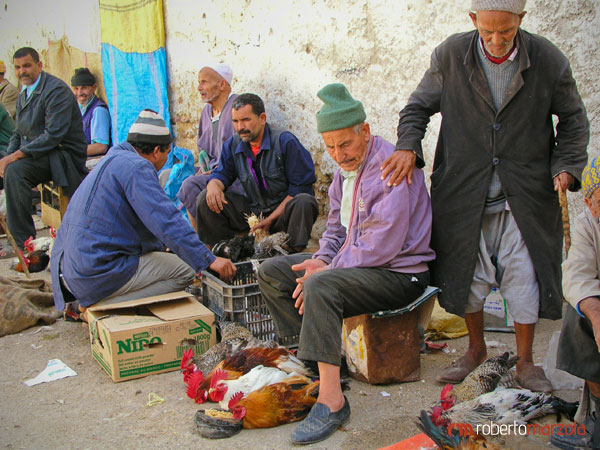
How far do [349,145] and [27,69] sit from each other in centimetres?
517

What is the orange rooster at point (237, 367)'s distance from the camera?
3.36m

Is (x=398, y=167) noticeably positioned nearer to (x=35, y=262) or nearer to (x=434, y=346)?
(x=434, y=346)

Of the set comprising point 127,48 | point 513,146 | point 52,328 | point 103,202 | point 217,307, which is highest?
point 127,48

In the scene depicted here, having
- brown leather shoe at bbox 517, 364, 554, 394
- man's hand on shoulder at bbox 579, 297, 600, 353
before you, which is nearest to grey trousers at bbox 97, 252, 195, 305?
brown leather shoe at bbox 517, 364, 554, 394

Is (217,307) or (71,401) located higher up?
(217,307)

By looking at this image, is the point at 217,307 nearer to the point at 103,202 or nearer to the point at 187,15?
the point at 103,202

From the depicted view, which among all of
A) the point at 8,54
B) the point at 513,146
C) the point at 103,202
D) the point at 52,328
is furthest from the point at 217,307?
the point at 8,54

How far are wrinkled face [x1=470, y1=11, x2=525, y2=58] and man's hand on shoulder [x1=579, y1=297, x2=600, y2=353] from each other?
133 centimetres

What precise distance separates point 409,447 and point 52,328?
3285mm

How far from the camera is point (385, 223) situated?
3152mm

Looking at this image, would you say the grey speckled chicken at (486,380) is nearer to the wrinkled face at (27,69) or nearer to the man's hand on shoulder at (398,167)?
the man's hand on shoulder at (398,167)

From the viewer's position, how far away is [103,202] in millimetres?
4137

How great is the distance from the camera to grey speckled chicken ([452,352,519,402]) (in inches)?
120

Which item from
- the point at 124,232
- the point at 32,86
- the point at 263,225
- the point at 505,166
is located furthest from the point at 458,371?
the point at 32,86
